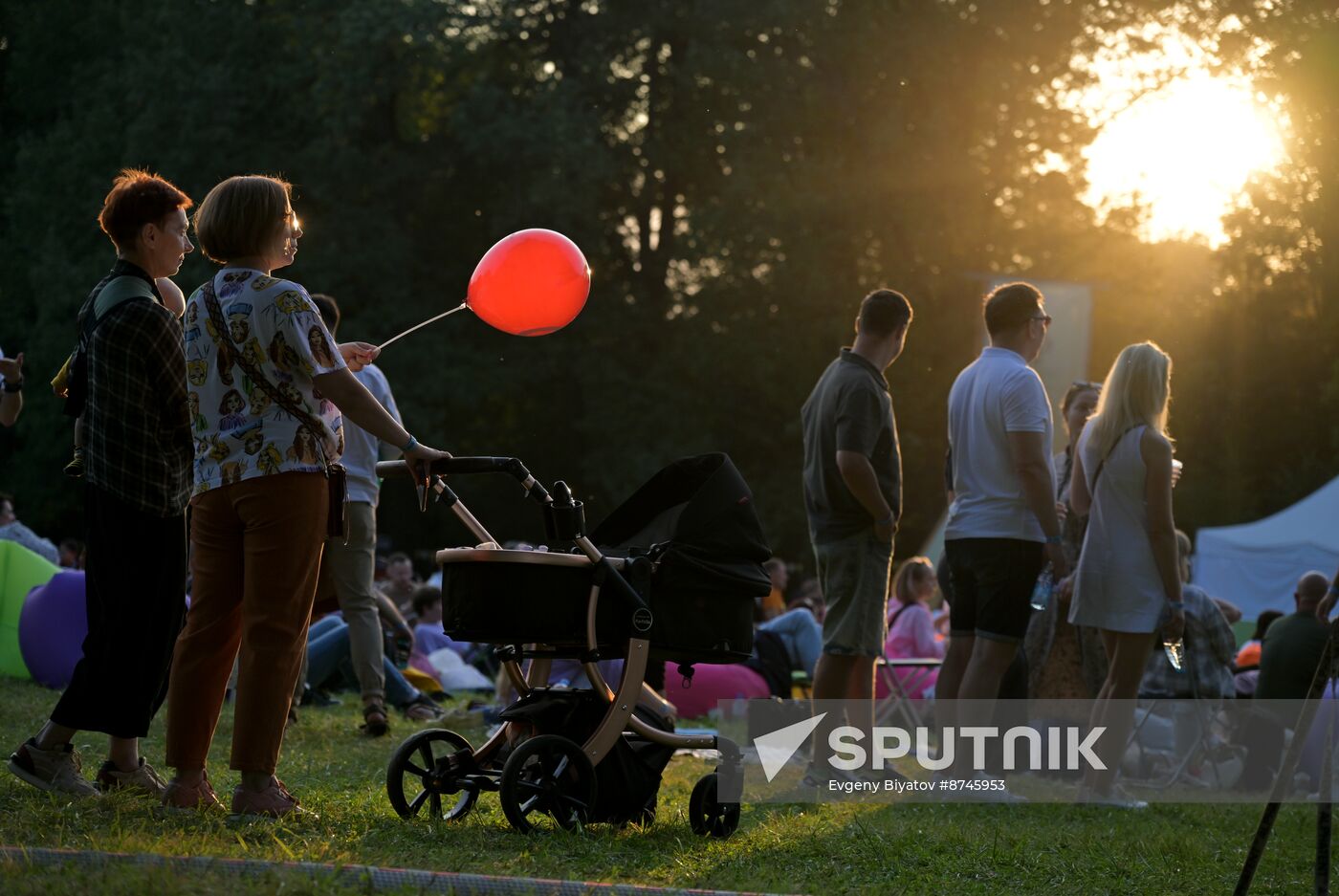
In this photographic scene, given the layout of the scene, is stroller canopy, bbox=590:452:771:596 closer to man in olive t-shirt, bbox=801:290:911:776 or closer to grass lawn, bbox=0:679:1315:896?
grass lawn, bbox=0:679:1315:896

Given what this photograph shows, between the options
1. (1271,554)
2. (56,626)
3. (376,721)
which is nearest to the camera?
(376,721)

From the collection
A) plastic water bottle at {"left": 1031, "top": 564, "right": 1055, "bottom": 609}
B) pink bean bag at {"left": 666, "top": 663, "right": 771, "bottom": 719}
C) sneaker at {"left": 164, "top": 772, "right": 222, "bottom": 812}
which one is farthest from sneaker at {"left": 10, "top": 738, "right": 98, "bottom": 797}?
pink bean bag at {"left": 666, "top": 663, "right": 771, "bottom": 719}

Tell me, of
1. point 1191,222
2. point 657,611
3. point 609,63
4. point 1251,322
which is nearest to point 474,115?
point 609,63

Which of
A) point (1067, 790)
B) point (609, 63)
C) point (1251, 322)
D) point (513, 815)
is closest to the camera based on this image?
point (513, 815)

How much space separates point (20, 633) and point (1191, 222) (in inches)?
1044

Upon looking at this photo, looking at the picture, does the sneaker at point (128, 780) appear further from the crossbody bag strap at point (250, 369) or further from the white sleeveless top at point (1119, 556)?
the white sleeveless top at point (1119, 556)

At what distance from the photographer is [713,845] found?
4.86 meters


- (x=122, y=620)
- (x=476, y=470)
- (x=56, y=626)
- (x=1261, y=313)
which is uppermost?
(x=1261, y=313)

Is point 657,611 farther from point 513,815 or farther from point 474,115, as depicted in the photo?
point 474,115

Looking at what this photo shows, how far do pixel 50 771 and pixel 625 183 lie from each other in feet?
92.2

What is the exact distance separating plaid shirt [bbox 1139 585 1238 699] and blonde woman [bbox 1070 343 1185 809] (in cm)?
201

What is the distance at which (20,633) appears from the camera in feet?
32.4

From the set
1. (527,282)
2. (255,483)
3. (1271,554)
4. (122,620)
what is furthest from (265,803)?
(1271,554)

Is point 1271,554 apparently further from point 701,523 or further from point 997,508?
point 701,523
